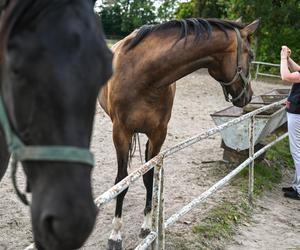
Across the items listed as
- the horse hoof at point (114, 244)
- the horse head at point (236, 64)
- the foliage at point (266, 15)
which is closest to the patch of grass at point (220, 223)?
the horse hoof at point (114, 244)

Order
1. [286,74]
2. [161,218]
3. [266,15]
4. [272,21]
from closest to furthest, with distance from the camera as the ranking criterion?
[161,218] → [286,74] → [266,15] → [272,21]

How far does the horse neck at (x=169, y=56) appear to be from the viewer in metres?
3.79

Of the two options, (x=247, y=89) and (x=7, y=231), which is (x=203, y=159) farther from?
(x=7, y=231)

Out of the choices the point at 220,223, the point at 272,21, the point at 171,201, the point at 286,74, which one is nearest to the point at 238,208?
the point at 220,223

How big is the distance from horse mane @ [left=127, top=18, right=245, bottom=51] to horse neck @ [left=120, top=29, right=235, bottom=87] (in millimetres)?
43

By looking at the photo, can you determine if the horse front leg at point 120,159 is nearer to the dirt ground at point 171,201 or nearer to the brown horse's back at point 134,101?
the brown horse's back at point 134,101

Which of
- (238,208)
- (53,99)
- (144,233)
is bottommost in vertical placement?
(238,208)

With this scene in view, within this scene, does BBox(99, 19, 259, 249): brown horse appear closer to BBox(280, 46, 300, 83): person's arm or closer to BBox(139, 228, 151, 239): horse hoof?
BBox(139, 228, 151, 239): horse hoof

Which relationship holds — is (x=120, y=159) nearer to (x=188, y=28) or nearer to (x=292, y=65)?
(x=188, y=28)

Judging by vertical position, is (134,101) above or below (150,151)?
above

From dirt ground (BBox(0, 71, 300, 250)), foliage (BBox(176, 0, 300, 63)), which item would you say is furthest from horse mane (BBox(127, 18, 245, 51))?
foliage (BBox(176, 0, 300, 63))

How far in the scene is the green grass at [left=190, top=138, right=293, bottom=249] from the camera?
4277 millimetres

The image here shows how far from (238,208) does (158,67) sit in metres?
2.12

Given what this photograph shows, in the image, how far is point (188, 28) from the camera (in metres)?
3.88
